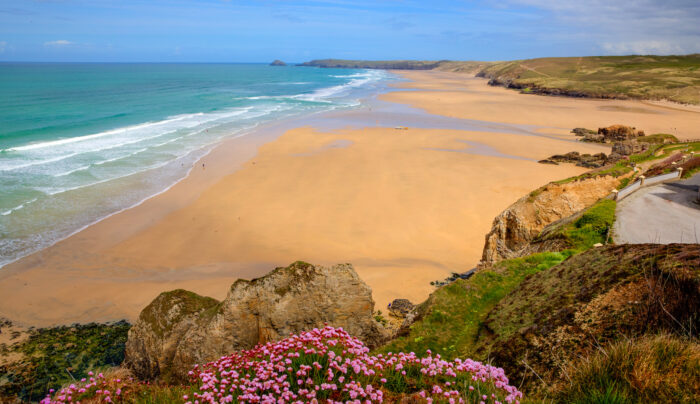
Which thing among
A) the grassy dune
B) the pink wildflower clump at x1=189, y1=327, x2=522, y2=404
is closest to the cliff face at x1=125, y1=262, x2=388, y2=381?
the pink wildflower clump at x1=189, y1=327, x2=522, y2=404

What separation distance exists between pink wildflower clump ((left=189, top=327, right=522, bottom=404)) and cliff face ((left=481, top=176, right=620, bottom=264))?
29.3 feet

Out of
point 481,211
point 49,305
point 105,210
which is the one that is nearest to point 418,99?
point 481,211

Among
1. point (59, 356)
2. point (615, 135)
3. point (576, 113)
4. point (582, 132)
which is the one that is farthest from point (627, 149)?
point (59, 356)

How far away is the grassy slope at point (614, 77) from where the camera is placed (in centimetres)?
8300

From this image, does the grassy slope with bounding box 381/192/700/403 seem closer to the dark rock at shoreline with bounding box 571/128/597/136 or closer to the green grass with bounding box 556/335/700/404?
the green grass with bounding box 556/335/700/404

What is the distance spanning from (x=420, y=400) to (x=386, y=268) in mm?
11651

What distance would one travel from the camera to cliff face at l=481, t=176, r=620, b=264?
1269 cm

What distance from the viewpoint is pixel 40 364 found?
10.5m

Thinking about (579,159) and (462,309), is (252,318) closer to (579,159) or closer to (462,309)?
(462,309)

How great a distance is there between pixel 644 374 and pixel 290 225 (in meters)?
16.7

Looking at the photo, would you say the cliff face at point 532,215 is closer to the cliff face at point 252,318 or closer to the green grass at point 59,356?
the cliff face at point 252,318

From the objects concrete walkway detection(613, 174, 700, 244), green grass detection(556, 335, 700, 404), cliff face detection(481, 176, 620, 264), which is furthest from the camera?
cliff face detection(481, 176, 620, 264)

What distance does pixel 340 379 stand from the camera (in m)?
3.88

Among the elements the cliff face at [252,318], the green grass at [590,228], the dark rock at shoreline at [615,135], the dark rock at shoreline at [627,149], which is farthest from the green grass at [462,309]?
the dark rock at shoreline at [615,135]
